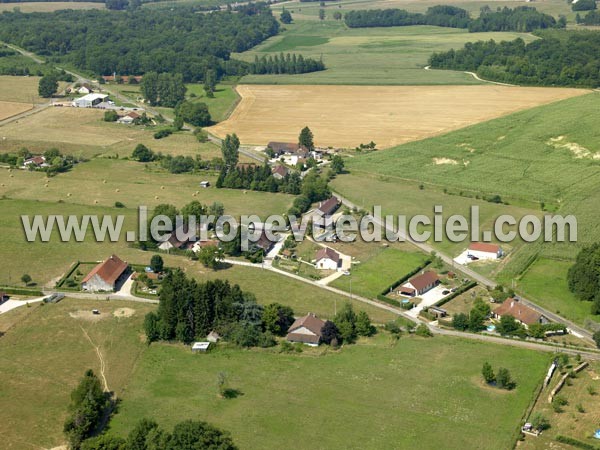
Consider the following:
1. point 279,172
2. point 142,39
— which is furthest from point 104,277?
point 142,39

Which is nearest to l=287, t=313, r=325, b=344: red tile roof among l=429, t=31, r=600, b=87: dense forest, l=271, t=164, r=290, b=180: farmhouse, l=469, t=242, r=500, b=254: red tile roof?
l=469, t=242, r=500, b=254: red tile roof

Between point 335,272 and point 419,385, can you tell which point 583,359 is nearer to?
point 419,385

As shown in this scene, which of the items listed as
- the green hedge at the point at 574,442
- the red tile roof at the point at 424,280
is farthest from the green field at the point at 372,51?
the green hedge at the point at 574,442

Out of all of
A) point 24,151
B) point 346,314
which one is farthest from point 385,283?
point 24,151

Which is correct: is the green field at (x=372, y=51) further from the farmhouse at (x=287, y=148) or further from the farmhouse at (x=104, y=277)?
the farmhouse at (x=104, y=277)

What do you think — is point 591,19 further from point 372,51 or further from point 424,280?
point 424,280
